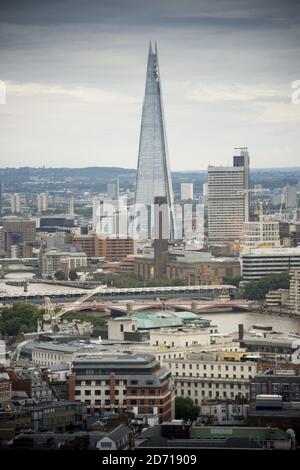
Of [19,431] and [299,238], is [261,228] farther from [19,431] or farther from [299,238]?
[19,431]

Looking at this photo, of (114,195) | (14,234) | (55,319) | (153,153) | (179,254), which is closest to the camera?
(55,319)

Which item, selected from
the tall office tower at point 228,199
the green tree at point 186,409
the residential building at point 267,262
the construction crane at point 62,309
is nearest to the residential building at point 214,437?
the green tree at point 186,409

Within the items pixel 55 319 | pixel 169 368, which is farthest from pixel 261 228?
pixel 169 368

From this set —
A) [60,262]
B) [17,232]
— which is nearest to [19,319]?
[60,262]

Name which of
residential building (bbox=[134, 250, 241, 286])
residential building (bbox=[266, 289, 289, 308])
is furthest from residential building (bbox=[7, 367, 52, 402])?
residential building (bbox=[134, 250, 241, 286])

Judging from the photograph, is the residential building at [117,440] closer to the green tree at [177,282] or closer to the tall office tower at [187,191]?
the green tree at [177,282]

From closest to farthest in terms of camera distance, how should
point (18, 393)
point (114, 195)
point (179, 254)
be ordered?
1. point (18, 393)
2. point (179, 254)
3. point (114, 195)

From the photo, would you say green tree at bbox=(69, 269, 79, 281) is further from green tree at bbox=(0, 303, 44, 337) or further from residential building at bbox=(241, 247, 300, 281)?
green tree at bbox=(0, 303, 44, 337)
